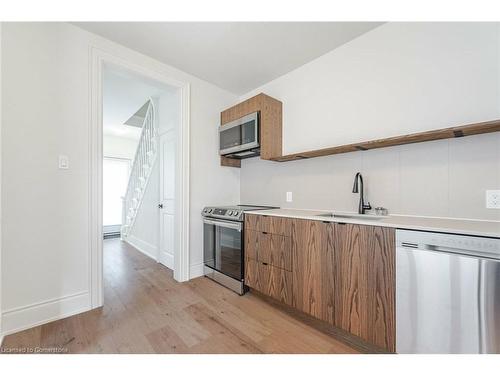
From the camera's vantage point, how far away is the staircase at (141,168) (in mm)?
3616

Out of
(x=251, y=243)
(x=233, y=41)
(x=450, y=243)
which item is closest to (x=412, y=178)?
(x=450, y=243)

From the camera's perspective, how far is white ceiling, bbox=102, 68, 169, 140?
298 centimetres

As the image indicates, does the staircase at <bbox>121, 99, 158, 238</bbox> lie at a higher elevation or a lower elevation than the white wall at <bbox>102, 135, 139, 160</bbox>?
lower

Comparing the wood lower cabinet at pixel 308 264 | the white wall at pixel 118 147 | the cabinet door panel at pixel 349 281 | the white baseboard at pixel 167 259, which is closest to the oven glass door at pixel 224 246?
the white baseboard at pixel 167 259

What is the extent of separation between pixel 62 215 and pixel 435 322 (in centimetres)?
270

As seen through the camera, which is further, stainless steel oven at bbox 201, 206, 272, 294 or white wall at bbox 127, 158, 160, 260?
white wall at bbox 127, 158, 160, 260

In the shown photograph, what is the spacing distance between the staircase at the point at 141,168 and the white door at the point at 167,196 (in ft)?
1.19

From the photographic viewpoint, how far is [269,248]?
6.47ft

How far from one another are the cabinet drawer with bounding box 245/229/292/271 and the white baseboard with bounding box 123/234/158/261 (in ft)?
6.38

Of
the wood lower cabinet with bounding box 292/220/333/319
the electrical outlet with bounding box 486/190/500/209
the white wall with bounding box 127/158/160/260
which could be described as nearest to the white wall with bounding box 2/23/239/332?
the white wall with bounding box 127/158/160/260

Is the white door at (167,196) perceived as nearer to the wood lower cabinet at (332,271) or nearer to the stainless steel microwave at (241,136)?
the stainless steel microwave at (241,136)

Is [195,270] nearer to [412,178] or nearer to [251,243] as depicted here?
[251,243]

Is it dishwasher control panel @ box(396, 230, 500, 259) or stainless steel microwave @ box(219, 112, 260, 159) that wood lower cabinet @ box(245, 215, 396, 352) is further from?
stainless steel microwave @ box(219, 112, 260, 159)
